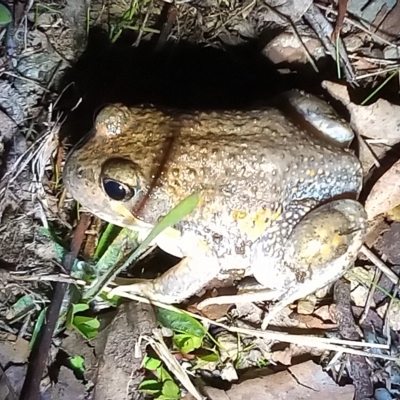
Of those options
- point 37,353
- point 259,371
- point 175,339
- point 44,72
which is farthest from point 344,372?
point 44,72

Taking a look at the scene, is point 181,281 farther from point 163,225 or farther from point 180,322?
point 163,225

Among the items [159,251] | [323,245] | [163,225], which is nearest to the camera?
[163,225]

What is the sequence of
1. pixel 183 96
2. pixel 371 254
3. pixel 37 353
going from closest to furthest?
pixel 37 353 → pixel 371 254 → pixel 183 96

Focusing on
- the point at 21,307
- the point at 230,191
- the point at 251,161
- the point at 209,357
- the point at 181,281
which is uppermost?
the point at 251,161

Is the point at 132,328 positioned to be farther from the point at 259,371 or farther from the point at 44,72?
the point at 44,72

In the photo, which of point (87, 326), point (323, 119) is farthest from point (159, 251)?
point (323, 119)

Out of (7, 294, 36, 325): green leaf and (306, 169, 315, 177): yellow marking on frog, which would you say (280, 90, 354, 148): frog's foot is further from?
(7, 294, 36, 325): green leaf

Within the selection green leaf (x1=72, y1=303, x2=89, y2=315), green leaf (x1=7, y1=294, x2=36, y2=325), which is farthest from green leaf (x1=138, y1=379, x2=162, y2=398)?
green leaf (x1=7, y1=294, x2=36, y2=325)
